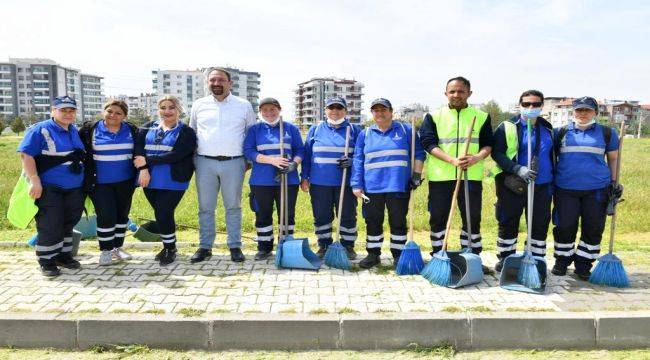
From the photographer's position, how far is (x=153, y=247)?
6.32 meters

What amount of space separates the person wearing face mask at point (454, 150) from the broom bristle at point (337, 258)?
1.13 metres

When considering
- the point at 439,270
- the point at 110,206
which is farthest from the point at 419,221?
the point at 110,206

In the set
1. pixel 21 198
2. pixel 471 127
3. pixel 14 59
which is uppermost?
pixel 14 59

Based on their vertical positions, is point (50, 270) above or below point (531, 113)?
below

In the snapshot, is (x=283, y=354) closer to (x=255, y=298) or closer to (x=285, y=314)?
(x=285, y=314)

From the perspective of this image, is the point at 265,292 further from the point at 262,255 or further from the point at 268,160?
the point at 268,160

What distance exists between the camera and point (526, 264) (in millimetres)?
4637

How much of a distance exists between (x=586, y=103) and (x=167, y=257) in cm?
509

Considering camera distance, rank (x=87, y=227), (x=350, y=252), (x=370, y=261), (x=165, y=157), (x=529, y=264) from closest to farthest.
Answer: (x=529, y=264) < (x=165, y=157) < (x=370, y=261) < (x=350, y=252) < (x=87, y=227)

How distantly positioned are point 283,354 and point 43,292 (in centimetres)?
259

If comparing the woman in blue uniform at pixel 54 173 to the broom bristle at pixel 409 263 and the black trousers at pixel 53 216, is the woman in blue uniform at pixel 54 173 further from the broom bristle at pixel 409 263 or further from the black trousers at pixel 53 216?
the broom bristle at pixel 409 263

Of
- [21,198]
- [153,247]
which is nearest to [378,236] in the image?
[153,247]

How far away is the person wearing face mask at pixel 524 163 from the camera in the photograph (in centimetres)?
487

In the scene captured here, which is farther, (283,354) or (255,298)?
(255,298)
